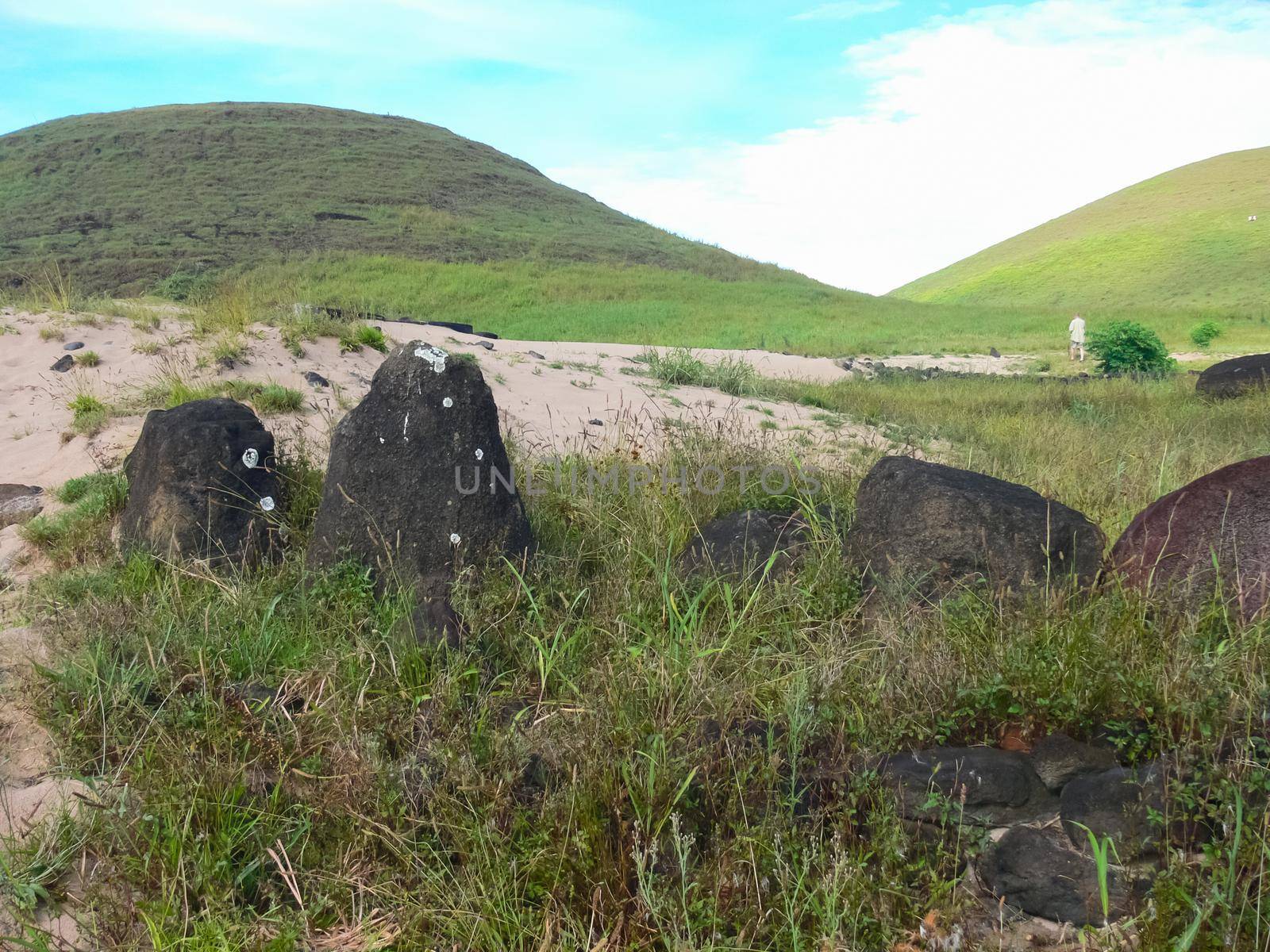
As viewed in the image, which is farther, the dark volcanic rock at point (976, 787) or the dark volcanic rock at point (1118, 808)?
the dark volcanic rock at point (976, 787)

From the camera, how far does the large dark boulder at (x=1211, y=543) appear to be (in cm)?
348

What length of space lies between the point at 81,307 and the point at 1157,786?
11.6 metres

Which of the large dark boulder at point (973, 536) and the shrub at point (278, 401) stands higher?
the shrub at point (278, 401)

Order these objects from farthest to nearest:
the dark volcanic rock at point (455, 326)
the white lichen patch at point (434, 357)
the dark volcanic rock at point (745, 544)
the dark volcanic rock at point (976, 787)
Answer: the dark volcanic rock at point (455, 326)
the white lichen patch at point (434, 357)
the dark volcanic rock at point (745, 544)
the dark volcanic rock at point (976, 787)

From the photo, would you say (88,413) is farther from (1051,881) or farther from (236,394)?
(1051,881)

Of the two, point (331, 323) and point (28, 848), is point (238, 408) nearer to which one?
point (28, 848)

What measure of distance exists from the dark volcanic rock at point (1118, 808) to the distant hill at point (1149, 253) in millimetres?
44557

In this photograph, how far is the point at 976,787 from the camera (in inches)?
108

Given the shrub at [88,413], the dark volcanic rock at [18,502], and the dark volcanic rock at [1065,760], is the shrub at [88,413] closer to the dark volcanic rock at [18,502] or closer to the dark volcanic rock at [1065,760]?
the dark volcanic rock at [18,502]

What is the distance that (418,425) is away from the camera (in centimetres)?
465

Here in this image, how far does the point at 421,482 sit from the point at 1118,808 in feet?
10.8

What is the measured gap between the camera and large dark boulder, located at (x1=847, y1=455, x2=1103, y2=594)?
3.90 meters

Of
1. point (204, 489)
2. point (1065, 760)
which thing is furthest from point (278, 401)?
point (1065, 760)

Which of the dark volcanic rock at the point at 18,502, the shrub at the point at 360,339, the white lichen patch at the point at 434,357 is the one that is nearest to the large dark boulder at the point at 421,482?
the white lichen patch at the point at 434,357
